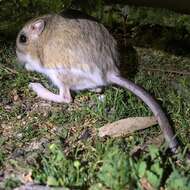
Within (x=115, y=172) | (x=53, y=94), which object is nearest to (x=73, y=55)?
(x=53, y=94)

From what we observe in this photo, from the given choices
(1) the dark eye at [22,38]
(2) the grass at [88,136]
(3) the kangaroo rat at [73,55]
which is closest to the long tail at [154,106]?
(3) the kangaroo rat at [73,55]

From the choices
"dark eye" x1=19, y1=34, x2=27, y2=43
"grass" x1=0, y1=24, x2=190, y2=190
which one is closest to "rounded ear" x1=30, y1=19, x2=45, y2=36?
"dark eye" x1=19, y1=34, x2=27, y2=43

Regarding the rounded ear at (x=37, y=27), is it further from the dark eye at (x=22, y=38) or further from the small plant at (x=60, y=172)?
the small plant at (x=60, y=172)

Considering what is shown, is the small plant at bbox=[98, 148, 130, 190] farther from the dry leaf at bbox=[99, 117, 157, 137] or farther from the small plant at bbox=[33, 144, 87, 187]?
the dry leaf at bbox=[99, 117, 157, 137]

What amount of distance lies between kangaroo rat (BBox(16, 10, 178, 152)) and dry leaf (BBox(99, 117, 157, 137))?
283 millimetres

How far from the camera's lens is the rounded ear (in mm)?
5156

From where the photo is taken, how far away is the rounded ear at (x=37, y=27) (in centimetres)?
516

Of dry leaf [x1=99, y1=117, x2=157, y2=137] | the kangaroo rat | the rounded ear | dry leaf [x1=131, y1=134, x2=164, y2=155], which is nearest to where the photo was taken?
dry leaf [x1=131, y1=134, x2=164, y2=155]

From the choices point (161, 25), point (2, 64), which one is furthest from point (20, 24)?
point (161, 25)

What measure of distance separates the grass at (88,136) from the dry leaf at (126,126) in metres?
0.06

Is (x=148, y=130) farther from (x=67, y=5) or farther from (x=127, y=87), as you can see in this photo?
(x=67, y=5)

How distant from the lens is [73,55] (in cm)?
490

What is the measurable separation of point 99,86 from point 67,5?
2075 mm

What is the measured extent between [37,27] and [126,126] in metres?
1.41
